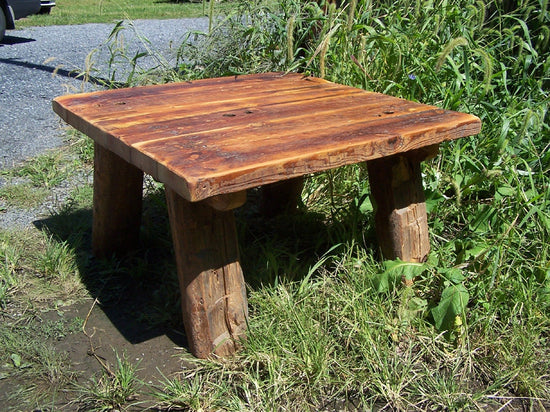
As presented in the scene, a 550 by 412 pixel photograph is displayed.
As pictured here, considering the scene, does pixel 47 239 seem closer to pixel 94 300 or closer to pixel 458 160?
pixel 94 300

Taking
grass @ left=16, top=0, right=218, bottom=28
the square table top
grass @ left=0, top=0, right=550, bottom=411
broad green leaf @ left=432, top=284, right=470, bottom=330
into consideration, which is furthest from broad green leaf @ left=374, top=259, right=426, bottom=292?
grass @ left=16, top=0, right=218, bottom=28

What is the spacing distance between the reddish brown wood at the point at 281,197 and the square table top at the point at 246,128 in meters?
0.47

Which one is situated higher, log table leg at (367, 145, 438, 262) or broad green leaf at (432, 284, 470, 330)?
log table leg at (367, 145, 438, 262)

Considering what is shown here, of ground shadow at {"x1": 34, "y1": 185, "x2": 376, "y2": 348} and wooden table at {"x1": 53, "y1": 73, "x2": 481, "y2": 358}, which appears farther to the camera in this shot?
ground shadow at {"x1": 34, "y1": 185, "x2": 376, "y2": 348}

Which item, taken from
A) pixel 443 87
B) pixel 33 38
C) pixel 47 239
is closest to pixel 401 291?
pixel 443 87

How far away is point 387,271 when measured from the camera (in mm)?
2328

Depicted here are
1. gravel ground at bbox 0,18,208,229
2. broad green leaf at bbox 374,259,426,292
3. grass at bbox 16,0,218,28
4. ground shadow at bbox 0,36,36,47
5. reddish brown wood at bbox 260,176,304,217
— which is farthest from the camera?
grass at bbox 16,0,218,28

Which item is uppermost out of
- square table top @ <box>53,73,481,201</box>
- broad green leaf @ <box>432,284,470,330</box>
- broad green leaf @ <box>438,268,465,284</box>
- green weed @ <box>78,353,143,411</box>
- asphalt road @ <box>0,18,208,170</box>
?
square table top @ <box>53,73,481,201</box>

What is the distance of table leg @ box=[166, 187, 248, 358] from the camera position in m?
2.01

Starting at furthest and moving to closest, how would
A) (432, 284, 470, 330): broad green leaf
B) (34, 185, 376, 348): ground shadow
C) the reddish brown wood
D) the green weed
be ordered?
1. the reddish brown wood
2. (34, 185, 376, 348): ground shadow
3. (432, 284, 470, 330): broad green leaf
4. the green weed

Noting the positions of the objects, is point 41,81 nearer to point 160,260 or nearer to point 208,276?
point 160,260

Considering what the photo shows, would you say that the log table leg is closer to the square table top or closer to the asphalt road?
the square table top

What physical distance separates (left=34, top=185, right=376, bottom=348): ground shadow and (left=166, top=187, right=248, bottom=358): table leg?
0.61 feet

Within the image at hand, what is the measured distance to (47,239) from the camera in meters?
2.87
